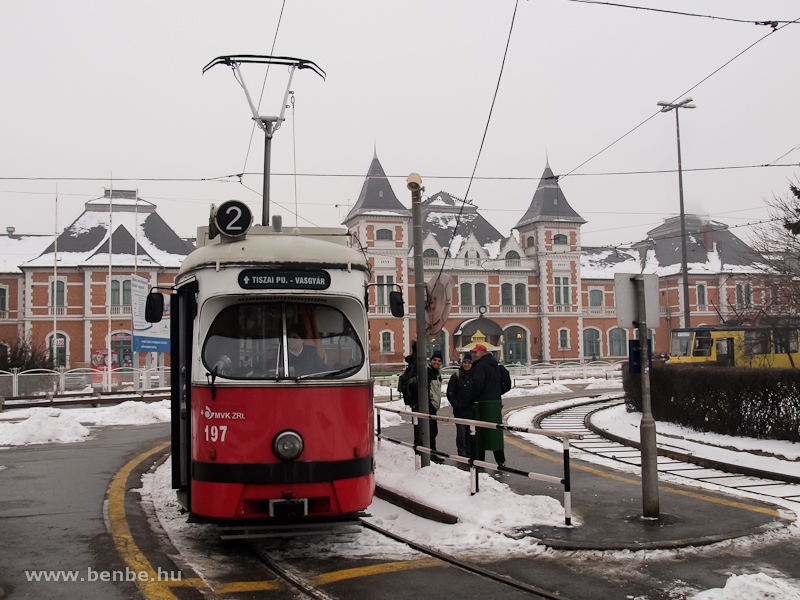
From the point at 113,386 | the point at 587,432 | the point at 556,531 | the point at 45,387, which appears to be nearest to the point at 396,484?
the point at 556,531

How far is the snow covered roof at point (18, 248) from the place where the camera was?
60.8 metres

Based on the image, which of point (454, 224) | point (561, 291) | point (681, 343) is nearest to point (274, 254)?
point (681, 343)

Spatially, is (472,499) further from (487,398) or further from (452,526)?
(487,398)

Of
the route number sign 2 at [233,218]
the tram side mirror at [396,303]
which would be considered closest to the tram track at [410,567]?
the tram side mirror at [396,303]

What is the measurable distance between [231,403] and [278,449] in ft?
2.02

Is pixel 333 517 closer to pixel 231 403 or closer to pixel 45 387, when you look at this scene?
pixel 231 403

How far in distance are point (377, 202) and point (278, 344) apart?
5695 cm

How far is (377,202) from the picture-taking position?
6369 centimetres

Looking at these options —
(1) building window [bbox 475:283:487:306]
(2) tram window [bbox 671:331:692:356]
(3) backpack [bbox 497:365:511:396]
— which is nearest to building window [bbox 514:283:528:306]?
(1) building window [bbox 475:283:487:306]

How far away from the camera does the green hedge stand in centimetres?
1304

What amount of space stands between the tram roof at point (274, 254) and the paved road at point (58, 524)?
9.65ft

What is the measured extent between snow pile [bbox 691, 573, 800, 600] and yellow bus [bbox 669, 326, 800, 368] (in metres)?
24.9

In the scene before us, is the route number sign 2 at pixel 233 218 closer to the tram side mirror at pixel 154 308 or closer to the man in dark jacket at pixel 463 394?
the tram side mirror at pixel 154 308

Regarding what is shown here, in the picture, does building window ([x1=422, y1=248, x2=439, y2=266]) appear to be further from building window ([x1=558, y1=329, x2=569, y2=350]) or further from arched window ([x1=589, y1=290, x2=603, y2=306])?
arched window ([x1=589, y1=290, x2=603, y2=306])
